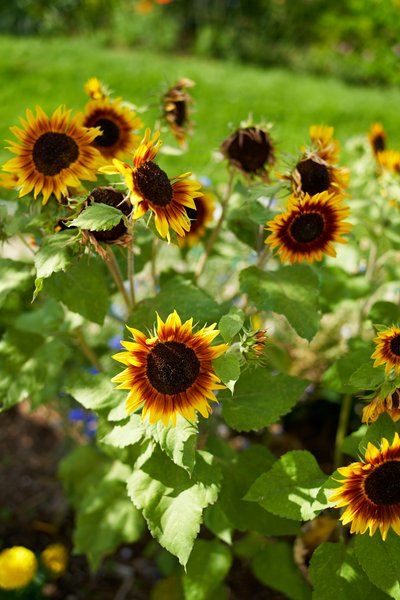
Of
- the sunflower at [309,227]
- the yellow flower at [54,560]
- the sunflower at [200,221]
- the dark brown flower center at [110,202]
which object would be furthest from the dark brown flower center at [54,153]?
the yellow flower at [54,560]

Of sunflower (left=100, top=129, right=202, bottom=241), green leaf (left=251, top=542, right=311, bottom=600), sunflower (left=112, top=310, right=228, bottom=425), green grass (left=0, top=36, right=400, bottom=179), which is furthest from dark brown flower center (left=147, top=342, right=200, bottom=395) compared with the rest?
green grass (left=0, top=36, right=400, bottom=179)

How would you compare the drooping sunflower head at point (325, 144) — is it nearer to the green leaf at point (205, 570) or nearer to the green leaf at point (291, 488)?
the green leaf at point (291, 488)

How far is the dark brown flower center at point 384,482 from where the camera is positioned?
114cm

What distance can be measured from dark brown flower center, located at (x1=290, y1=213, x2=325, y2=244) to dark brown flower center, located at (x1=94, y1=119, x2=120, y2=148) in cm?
46

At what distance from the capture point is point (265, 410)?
4.50ft

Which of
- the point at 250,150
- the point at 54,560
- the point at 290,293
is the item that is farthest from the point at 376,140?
the point at 54,560

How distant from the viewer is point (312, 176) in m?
1.33

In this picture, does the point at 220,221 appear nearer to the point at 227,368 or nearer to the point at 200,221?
the point at 200,221

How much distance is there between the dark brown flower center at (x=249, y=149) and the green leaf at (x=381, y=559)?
0.81 meters

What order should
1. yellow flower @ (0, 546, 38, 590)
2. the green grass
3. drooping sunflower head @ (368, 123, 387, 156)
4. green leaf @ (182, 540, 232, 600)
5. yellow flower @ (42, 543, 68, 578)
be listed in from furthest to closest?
the green grass
drooping sunflower head @ (368, 123, 387, 156)
yellow flower @ (42, 543, 68, 578)
yellow flower @ (0, 546, 38, 590)
green leaf @ (182, 540, 232, 600)

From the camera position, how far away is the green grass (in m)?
5.20

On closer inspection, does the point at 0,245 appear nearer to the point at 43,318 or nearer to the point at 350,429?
the point at 43,318

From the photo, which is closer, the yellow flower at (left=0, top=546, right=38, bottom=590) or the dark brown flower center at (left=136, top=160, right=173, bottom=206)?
the dark brown flower center at (left=136, top=160, right=173, bottom=206)

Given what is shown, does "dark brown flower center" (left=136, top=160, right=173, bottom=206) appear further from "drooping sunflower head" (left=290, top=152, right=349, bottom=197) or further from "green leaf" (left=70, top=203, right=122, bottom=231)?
"drooping sunflower head" (left=290, top=152, right=349, bottom=197)
